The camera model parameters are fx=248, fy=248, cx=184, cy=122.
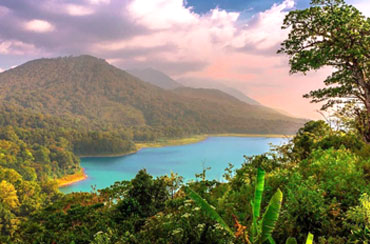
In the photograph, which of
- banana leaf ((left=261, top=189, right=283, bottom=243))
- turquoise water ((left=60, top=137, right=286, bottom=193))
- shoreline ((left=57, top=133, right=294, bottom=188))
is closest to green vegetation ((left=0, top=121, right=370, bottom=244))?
banana leaf ((left=261, top=189, right=283, bottom=243))

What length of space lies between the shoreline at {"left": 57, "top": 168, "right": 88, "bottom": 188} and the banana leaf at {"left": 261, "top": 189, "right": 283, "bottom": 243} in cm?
8459

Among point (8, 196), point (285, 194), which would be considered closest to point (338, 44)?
point (285, 194)

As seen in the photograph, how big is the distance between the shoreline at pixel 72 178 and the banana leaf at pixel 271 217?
84.6 m

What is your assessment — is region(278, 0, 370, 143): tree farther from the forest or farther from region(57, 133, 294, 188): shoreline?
region(57, 133, 294, 188): shoreline

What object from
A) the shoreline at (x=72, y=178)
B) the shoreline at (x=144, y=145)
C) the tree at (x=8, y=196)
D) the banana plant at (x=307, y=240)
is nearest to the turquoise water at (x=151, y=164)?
the shoreline at (x=72, y=178)

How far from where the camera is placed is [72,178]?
271 feet

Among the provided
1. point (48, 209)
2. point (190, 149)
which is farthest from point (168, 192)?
point (190, 149)

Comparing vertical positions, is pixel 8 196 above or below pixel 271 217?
below

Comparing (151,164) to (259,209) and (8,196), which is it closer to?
(8,196)

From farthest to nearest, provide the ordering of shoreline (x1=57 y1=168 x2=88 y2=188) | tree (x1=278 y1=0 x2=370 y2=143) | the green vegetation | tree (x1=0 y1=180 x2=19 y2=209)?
shoreline (x1=57 y1=168 x2=88 y2=188)
tree (x1=0 y1=180 x2=19 y2=209)
tree (x1=278 y1=0 x2=370 y2=143)
the green vegetation

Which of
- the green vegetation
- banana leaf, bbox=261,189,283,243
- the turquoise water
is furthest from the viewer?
the turquoise water

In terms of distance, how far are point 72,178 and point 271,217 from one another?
8988 centimetres

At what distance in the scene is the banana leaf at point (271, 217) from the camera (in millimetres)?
3211

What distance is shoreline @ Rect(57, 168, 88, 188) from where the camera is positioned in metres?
78.2
